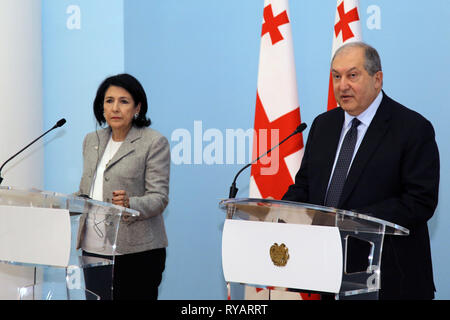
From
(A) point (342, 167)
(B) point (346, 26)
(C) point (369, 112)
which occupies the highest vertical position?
(B) point (346, 26)

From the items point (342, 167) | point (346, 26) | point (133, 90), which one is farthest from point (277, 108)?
point (342, 167)

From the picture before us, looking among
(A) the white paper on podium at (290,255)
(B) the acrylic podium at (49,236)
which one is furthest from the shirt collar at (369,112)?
(B) the acrylic podium at (49,236)

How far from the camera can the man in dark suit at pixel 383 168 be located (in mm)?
2230

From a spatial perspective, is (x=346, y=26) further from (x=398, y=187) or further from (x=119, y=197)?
(x=119, y=197)

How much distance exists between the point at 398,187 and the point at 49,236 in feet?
4.49

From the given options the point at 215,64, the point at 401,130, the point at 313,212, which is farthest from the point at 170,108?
the point at 313,212

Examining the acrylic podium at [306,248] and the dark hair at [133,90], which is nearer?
the acrylic podium at [306,248]

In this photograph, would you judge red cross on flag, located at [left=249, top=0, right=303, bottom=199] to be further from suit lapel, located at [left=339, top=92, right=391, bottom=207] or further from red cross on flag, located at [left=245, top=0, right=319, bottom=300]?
suit lapel, located at [left=339, top=92, right=391, bottom=207]

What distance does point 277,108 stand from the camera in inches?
155

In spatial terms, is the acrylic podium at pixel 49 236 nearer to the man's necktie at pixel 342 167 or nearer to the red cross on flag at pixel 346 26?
the man's necktie at pixel 342 167

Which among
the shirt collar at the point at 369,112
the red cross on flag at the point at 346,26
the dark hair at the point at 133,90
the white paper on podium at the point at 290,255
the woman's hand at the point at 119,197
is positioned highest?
the red cross on flag at the point at 346,26

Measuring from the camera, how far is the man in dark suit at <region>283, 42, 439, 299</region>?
7.32ft

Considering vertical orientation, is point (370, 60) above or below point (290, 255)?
above

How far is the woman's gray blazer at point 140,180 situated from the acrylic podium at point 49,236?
59cm
